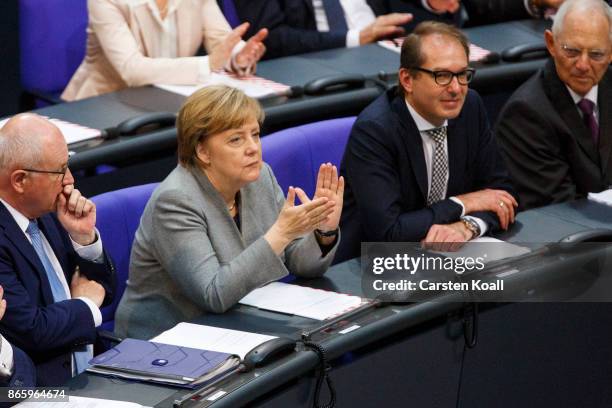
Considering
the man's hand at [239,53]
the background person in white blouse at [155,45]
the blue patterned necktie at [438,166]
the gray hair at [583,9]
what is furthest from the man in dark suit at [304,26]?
the blue patterned necktie at [438,166]

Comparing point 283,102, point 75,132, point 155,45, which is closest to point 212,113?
point 75,132

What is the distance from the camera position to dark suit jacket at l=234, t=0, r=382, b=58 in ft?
16.6

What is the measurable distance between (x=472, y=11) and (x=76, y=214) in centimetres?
322

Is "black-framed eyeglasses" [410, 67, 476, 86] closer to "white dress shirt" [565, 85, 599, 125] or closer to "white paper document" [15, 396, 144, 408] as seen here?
"white dress shirt" [565, 85, 599, 125]

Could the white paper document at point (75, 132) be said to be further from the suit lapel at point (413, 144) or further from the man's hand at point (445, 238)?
the man's hand at point (445, 238)

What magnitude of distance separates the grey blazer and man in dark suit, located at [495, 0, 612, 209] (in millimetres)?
1035

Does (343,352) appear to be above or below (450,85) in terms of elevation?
below

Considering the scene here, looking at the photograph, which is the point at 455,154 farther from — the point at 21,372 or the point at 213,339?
the point at 21,372

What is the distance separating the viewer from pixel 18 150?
267 centimetres

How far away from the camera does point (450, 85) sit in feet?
11.4

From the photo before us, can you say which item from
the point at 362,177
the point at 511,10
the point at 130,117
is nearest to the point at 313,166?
the point at 362,177

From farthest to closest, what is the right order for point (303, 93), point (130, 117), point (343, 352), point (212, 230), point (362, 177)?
point (303, 93)
point (130, 117)
point (362, 177)
point (212, 230)
point (343, 352)

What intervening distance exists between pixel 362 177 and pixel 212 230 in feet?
1.95

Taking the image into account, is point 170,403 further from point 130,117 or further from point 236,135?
point 130,117
